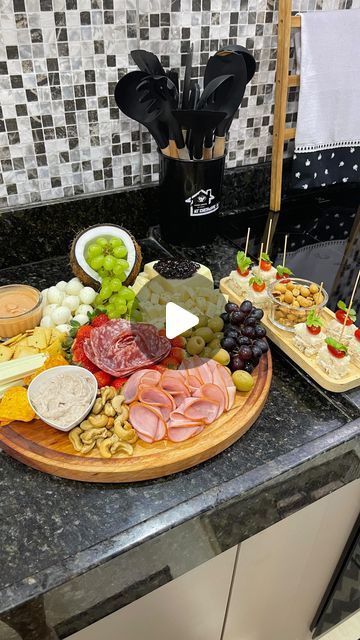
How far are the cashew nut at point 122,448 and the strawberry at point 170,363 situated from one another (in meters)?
0.18

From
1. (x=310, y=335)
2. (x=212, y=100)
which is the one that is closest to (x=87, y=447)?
(x=310, y=335)

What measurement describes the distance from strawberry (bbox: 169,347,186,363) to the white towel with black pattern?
814mm

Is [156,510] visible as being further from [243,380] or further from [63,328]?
[63,328]

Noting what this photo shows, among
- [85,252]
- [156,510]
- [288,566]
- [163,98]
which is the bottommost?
[288,566]

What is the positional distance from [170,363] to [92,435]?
0.20 m

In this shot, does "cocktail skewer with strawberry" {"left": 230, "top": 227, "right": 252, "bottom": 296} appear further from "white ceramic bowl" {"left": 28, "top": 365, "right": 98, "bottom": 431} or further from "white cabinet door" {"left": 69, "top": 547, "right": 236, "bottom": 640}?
"white cabinet door" {"left": 69, "top": 547, "right": 236, "bottom": 640}

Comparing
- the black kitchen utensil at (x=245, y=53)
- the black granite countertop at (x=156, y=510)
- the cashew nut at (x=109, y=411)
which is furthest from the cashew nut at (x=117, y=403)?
the black kitchen utensil at (x=245, y=53)

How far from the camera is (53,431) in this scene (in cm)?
82

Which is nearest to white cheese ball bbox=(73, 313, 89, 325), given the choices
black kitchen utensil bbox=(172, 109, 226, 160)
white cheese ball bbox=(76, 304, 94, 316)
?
white cheese ball bbox=(76, 304, 94, 316)

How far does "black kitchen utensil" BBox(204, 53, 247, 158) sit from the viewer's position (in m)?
1.14

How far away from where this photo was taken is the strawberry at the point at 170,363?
922 millimetres

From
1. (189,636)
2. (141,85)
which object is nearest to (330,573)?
(189,636)

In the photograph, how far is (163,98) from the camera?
113cm

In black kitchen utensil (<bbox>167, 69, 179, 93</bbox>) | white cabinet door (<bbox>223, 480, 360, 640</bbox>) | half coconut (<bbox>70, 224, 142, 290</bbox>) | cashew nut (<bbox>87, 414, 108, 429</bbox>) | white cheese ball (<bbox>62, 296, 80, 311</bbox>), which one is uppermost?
black kitchen utensil (<bbox>167, 69, 179, 93</bbox>)
